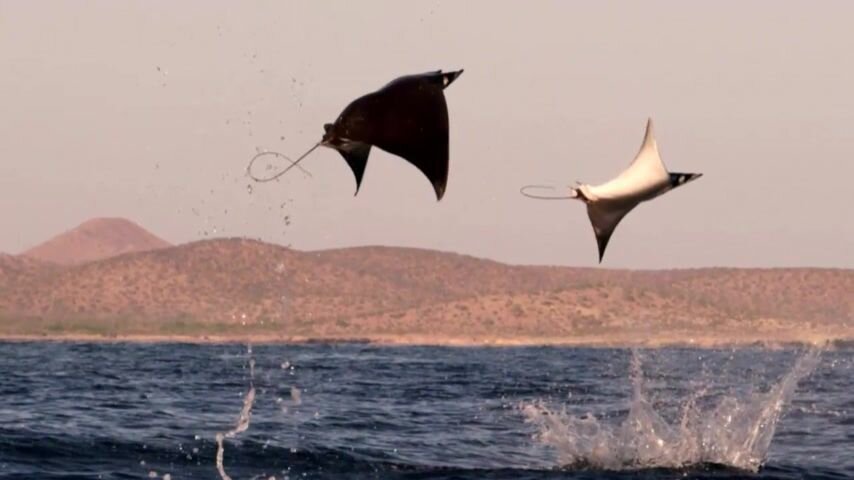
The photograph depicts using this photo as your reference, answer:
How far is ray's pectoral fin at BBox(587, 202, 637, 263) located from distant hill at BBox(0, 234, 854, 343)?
102476 mm

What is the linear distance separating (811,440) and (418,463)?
7079 mm

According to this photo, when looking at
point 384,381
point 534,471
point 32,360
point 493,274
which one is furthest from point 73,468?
point 493,274

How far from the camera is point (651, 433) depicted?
882 inches

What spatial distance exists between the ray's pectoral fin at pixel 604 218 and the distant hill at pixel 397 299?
10248 centimetres

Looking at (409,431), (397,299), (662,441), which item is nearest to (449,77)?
(662,441)

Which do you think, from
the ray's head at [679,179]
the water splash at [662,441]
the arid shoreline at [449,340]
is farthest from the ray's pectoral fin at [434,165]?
the arid shoreline at [449,340]

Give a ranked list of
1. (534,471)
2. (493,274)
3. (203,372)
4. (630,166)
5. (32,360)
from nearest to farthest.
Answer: (630,166) < (534,471) < (203,372) < (32,360) < (493,274)

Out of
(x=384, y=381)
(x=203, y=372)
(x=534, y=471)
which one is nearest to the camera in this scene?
(x=534, y=471)

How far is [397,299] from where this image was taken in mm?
154125

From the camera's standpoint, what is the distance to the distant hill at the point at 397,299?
128 m

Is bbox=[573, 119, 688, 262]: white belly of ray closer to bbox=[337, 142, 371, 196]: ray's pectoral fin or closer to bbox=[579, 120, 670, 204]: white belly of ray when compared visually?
bbox=[579, 120, 670, 204]: white belly of ray

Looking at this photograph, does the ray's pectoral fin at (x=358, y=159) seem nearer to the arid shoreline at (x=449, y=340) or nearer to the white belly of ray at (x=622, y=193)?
the white belly of ray at (x=622, y=193)

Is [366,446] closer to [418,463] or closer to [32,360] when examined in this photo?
[418,463]

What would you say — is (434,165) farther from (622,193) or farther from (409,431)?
(409,431)
